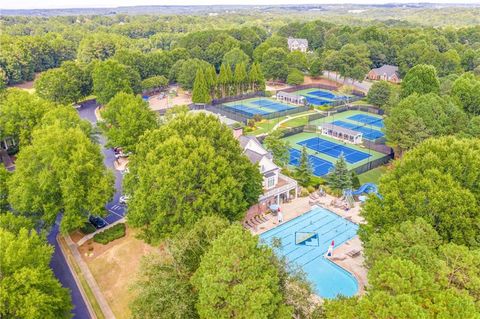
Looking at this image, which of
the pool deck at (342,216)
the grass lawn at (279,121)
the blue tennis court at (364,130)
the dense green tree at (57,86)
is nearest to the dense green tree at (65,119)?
the dense green tree at (57,86)

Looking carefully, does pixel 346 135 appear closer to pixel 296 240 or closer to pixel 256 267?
pixel 296 240

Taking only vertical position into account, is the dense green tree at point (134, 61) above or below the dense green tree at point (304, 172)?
above

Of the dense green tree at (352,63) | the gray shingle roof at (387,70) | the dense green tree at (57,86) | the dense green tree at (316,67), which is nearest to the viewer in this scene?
the dense green tree at (57,86)

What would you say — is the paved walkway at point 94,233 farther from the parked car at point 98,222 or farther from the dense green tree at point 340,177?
the dense green tree at point 340,177

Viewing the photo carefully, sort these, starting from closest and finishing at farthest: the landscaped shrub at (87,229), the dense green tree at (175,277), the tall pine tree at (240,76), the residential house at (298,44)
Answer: the dense green tree at (175,277), the landscaped shrub at (87,229), the tall pine tree at (240,76), the residential house at (298,44)

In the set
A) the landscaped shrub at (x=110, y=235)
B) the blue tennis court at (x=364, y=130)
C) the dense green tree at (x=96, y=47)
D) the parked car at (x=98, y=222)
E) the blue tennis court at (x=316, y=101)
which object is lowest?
the blue tennis court at (x=364, y=130)

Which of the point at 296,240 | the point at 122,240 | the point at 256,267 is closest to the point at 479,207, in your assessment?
the point at 296,240

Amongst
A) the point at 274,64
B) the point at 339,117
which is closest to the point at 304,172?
the point at 339,117
